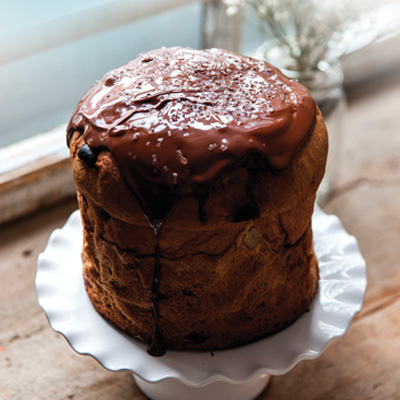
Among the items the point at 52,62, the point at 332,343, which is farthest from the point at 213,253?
the point at 52,62

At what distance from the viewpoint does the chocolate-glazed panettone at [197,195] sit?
86 centimetres

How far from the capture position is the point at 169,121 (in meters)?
0.88

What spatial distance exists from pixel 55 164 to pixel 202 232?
33.0 inches

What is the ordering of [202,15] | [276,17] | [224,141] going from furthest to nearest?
[202,15]
[276,17]
[224,141]

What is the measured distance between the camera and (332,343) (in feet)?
Answer: 4.28

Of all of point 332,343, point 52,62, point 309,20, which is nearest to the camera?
point 332,343

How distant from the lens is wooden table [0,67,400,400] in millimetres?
1210

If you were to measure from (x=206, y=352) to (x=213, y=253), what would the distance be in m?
0.20

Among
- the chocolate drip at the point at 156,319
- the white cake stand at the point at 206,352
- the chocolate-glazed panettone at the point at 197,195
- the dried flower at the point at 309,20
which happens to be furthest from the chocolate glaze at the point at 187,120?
the dried flower at the point at 309,20

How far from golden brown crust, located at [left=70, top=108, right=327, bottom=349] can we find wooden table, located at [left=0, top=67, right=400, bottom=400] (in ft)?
0.78

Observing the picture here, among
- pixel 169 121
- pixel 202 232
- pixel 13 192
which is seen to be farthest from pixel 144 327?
pixel 13 192

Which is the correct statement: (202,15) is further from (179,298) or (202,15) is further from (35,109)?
(179,298)

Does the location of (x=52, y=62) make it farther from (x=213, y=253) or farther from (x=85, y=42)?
(x=213, y=253)

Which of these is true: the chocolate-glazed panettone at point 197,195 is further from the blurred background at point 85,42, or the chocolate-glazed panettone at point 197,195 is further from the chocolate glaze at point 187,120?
the blurred background at point 85,42
